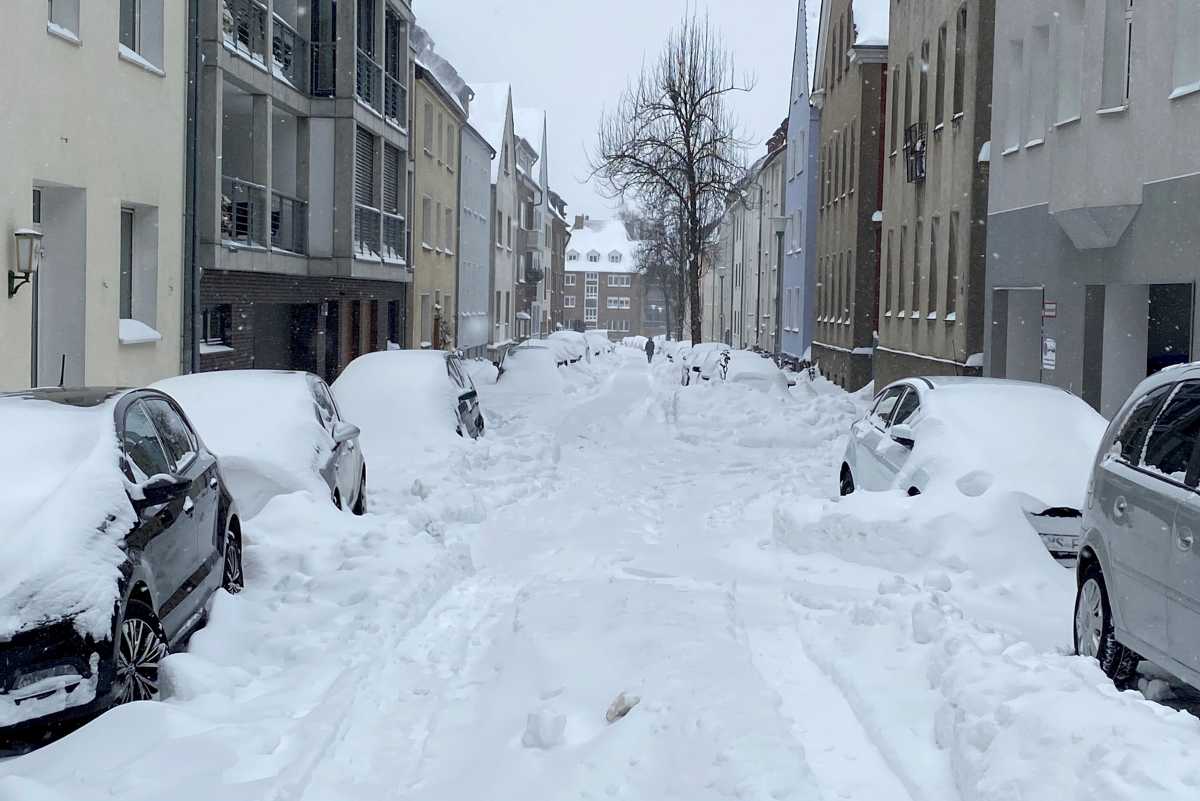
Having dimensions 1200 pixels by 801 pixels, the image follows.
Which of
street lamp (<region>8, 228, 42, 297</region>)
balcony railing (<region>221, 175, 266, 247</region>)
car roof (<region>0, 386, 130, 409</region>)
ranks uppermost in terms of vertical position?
balcony railing (<region>221, 175, 266, 247</region>)

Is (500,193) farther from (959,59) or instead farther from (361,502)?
(361,502)

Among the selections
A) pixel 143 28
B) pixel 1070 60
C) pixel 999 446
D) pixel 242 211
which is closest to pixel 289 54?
pixel 242 211

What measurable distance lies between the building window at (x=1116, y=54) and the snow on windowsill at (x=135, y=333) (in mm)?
11903

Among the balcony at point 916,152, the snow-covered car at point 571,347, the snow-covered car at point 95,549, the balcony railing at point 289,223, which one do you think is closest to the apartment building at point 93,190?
the snow-covered car at point 95,549

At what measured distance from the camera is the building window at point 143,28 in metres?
17.1

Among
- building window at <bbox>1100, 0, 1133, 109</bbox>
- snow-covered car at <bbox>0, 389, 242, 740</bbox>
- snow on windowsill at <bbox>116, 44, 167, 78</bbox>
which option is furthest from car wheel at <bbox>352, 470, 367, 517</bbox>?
building window at <bbox>1100, 0, 1133, 109</bbox>

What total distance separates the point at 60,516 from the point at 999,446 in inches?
273

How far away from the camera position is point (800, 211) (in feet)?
158

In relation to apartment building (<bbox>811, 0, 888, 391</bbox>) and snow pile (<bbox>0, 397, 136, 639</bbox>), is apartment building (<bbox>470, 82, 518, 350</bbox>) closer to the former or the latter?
apartment building (<bbox>811, 0, 888, 391</bbox>)

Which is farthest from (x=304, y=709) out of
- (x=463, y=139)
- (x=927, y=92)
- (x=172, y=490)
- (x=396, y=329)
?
(x=463, y=139)

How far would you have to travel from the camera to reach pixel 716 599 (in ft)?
28.4

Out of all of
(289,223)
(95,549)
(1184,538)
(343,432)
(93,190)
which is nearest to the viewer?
(95,549)

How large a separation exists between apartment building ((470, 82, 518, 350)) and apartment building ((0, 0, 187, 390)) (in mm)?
36581

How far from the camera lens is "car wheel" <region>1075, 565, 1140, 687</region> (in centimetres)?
667
